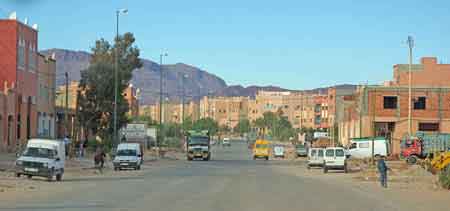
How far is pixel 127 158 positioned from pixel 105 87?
3036 cm

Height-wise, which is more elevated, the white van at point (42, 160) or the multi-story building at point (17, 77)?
the multi-story building at point (17, 77)

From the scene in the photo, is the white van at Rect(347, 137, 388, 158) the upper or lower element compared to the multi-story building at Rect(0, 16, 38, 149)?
lower

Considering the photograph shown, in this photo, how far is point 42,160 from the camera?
39406 mm

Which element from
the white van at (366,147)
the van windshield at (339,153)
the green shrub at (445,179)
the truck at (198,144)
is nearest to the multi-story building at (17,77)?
the truck at (198,144)

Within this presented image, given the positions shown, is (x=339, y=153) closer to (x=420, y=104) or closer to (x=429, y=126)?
(x=420, y=104)

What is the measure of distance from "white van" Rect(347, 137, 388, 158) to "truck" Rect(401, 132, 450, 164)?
3.82 metres

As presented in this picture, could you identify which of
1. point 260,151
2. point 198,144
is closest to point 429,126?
point 260,151

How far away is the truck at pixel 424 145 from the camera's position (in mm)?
75000

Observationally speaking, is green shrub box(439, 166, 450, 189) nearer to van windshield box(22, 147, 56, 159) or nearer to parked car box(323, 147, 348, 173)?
van windshield box(22, 147, 56, 159)

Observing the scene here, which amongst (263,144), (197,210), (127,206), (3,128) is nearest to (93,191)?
(127,206)

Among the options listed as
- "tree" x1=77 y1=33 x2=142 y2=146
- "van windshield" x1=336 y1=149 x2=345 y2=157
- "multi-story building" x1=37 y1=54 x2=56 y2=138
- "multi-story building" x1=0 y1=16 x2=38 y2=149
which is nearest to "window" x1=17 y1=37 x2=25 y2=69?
"multi-story building" x1=0 y1=16 x2=38 y2=149

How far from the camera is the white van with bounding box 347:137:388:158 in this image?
263 feet

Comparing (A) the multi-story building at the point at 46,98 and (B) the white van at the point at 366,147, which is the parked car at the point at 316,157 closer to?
(B) the white van at the point at 366,147

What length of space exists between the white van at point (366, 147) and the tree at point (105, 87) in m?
24.7
